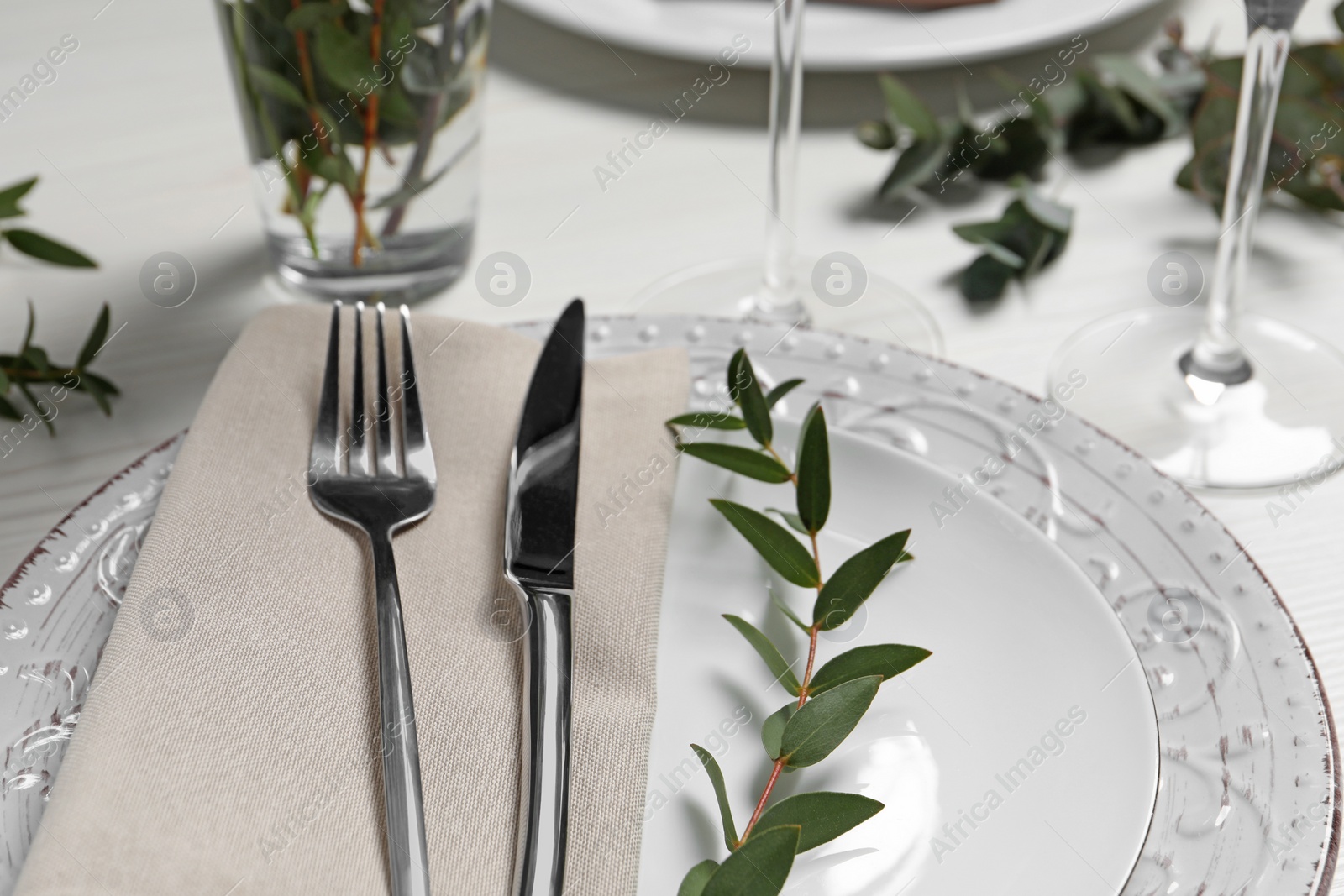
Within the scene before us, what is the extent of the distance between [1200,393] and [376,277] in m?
0.39

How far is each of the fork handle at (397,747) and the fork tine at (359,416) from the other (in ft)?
0.13

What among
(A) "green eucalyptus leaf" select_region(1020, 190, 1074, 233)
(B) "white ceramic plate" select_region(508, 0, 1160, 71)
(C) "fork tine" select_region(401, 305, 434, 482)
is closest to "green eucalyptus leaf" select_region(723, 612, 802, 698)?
(C) "fork tine" select_region(401, 305, 434, 482)

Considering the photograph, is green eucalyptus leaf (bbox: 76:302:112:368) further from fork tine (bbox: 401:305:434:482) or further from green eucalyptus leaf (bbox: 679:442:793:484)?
green eucalyptus leaf (bbox: 679:442:793:484)

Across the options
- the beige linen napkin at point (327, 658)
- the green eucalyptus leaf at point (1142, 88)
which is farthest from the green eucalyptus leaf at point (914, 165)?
the beige linen napkin at point (327, 658)

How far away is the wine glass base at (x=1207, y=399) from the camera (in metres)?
0.48

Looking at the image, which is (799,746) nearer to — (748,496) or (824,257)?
(748,496)

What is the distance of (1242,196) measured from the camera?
50 centimetres

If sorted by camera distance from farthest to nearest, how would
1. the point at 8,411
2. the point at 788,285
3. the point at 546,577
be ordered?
the point at 788,285 < the point at 8,411 < the point at 546,577

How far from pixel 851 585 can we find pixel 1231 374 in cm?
28

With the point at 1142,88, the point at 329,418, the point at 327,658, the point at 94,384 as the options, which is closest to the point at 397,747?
the point at 327,658

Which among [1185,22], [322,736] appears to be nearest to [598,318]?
[322,736]

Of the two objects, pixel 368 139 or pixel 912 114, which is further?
pixel 912 114

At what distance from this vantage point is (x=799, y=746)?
11.9 inches

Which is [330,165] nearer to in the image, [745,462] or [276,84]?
[276,84]
